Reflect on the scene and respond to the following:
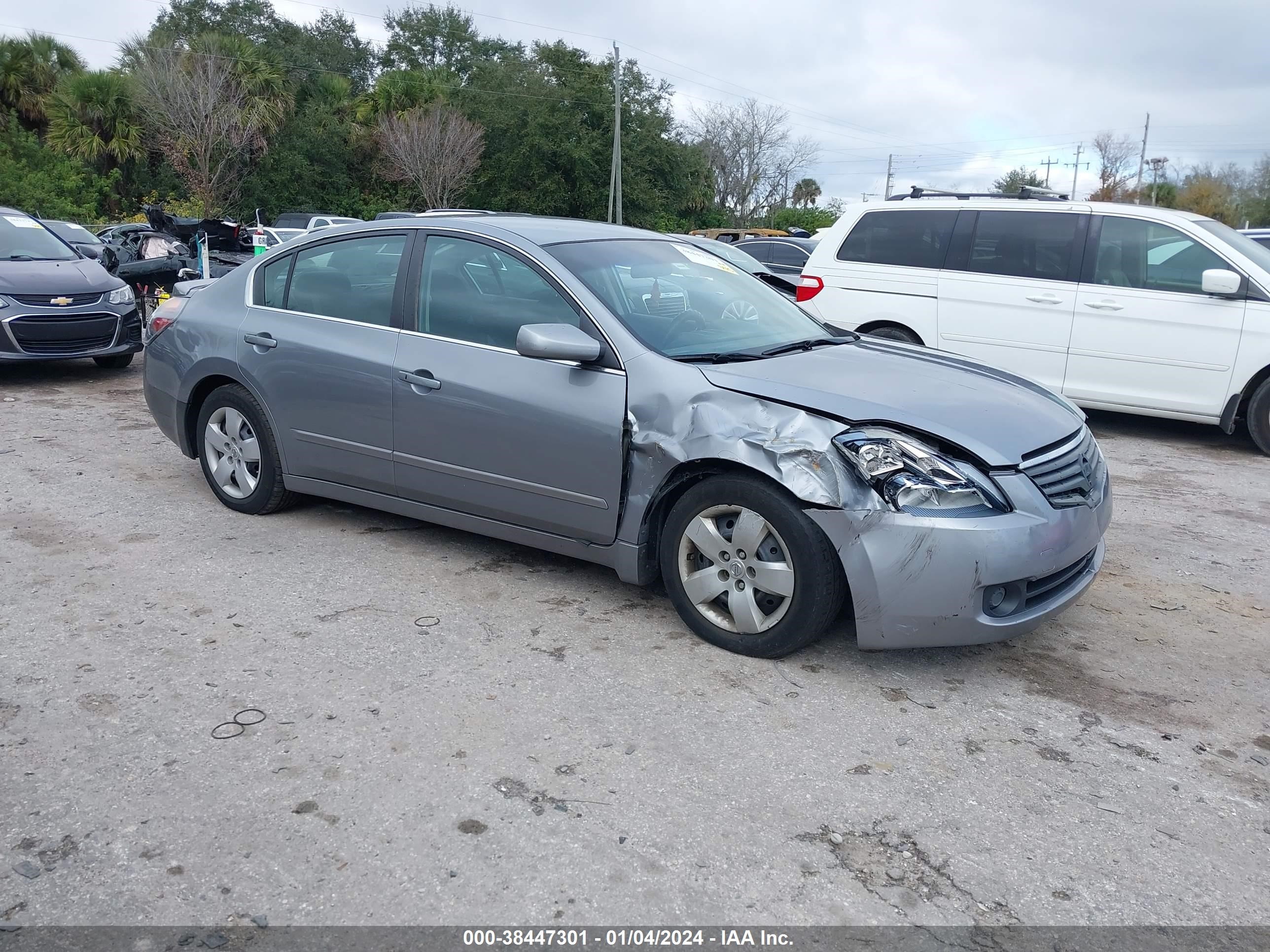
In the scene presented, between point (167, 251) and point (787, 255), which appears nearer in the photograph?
A: point (167, 251)

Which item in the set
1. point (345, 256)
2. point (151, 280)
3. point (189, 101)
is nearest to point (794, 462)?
point (345, 256)

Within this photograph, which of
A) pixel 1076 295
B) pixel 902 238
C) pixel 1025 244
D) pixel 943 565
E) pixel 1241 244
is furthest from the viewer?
pixel 902 238

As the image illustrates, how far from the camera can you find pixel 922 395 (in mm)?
4098

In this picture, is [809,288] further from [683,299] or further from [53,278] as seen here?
[53,278]

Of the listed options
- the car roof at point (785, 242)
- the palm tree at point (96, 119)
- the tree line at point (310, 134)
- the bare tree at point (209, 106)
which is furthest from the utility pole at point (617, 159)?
the car roof at point (785, 242)

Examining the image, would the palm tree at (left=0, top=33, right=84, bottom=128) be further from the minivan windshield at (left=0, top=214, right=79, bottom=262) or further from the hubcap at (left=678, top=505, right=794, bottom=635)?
the hubcap at (left=678, top=505, right=794, bottom=635)

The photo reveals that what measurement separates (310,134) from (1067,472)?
39506 mm

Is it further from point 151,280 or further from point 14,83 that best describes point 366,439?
point 14,83

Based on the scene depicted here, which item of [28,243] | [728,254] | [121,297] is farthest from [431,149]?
[728,254]

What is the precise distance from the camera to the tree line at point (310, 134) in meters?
32.8

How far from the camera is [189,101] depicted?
32875 mm

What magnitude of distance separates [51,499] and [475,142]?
37254 millimetres

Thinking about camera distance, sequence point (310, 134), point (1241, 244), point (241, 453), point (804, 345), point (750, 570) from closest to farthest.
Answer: point (750, 570) < point (804, 345) < point (241, 453) < point (1241, 244) < point (310, 134)

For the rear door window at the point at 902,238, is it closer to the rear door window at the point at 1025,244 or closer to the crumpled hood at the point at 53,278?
the rear door window at the point at 1025,244
